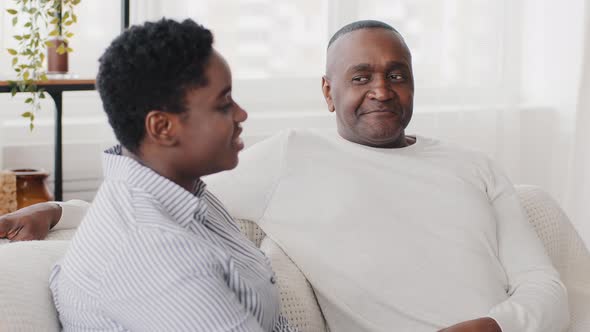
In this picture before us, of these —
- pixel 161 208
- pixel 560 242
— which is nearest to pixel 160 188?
pixel 161 208

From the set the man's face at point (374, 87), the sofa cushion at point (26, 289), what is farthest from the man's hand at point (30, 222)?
the man's face at point (374, 87)

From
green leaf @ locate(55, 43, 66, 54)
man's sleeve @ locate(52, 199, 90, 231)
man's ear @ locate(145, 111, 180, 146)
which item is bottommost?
man's sleeve @ locate(52, 199, 90, 231)

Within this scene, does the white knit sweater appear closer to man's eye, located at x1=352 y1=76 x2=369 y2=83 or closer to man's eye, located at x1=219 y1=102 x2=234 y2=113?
man's eye, located at x1=352 y1=76 x2=369 y2=83

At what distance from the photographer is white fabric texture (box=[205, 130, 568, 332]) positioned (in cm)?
159

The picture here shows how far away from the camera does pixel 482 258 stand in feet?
Answer: 5.42

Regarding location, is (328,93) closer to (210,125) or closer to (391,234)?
(391,234)

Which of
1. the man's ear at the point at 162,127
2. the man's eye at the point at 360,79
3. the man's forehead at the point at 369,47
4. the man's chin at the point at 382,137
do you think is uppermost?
the man's forehead at the point at 369,47

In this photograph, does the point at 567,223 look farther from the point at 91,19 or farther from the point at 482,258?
the point at 91,19

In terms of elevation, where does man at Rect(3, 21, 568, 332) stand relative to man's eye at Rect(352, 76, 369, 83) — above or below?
below

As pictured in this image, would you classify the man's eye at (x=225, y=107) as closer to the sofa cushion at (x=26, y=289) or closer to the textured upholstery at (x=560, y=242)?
the sofa cushion at (x=26, y=289)

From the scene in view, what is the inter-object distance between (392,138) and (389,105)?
7cm

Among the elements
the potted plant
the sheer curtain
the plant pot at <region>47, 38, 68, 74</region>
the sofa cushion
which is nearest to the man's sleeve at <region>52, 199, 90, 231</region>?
the sofa cushion

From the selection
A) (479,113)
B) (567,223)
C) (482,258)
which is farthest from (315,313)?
(479,113)

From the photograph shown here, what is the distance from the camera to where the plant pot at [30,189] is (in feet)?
7.77
